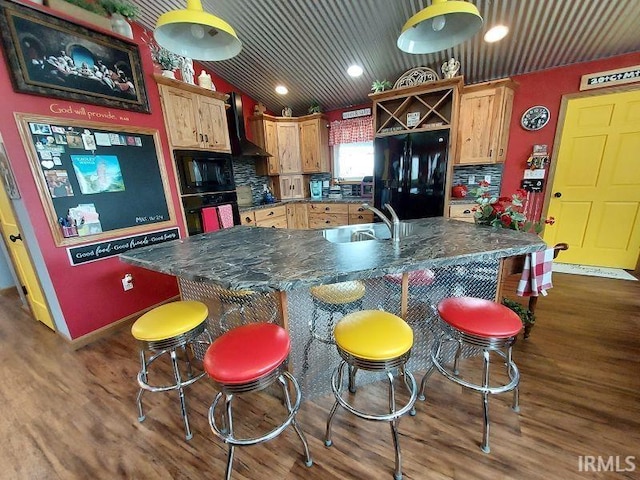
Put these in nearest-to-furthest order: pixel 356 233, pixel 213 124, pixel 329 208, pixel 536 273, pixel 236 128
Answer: pixel 536 273 < pixel 356 233 < pixel 213 124 < pixel 236 128 < pixel 329 208

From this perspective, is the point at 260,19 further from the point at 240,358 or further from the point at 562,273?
the point at 562,273

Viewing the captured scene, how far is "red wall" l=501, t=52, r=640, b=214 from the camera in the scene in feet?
9.14

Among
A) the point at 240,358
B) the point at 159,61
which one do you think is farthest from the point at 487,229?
the point at 159,61

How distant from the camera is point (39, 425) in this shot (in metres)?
1.41

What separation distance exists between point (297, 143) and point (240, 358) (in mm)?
4126

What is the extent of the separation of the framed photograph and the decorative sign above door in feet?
15.4

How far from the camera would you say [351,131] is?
14.1 ft

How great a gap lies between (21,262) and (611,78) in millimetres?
6312

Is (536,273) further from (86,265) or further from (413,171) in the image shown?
(86,265)

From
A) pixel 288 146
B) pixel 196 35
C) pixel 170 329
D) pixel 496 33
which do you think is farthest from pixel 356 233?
pixel 288 146

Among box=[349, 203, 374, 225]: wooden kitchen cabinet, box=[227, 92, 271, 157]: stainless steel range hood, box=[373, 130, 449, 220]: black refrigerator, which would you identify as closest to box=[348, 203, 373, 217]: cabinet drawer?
box=[349, 203, 374, 225]: wooden kitchen cabinet

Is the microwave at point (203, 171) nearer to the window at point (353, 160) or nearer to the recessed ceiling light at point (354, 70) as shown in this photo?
the recessed ceiling light at point (354, 70)

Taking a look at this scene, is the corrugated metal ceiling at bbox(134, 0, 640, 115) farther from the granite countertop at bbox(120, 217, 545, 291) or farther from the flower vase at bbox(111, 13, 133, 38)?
the granite countertop at bbox(120, 217, 545, 291)

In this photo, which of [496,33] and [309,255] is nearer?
[309,255]
